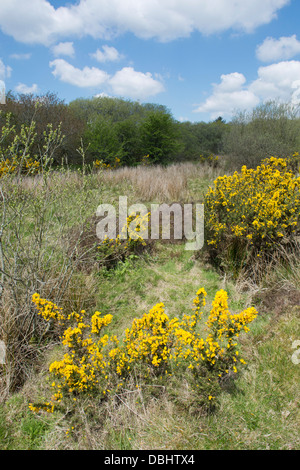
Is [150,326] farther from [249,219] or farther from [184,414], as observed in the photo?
[249,219]

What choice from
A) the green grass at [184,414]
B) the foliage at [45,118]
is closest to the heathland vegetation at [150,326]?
the green grass at [184,414]

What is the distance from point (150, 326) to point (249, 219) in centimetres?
212

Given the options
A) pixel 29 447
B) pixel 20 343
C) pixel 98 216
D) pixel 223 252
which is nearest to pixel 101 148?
pixel 98 216

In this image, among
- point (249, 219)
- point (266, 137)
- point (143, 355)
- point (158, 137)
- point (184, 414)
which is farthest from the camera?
point (158, 137)

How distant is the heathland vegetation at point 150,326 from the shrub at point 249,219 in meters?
0.02

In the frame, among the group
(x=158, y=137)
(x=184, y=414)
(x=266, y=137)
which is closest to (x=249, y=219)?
(x=184, y=414)

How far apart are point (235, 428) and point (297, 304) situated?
57.2 inches

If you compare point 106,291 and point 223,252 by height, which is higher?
point 223,252

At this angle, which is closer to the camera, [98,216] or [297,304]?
[297,304]

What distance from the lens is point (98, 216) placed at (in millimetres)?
4719

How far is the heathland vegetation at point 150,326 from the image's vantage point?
75.4 inches

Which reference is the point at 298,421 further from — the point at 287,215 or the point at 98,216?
the point at 98,216

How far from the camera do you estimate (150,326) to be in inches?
84.7

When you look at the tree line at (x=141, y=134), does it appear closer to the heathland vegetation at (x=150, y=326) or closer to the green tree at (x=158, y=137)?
the green tree at (x=158, y=137)
